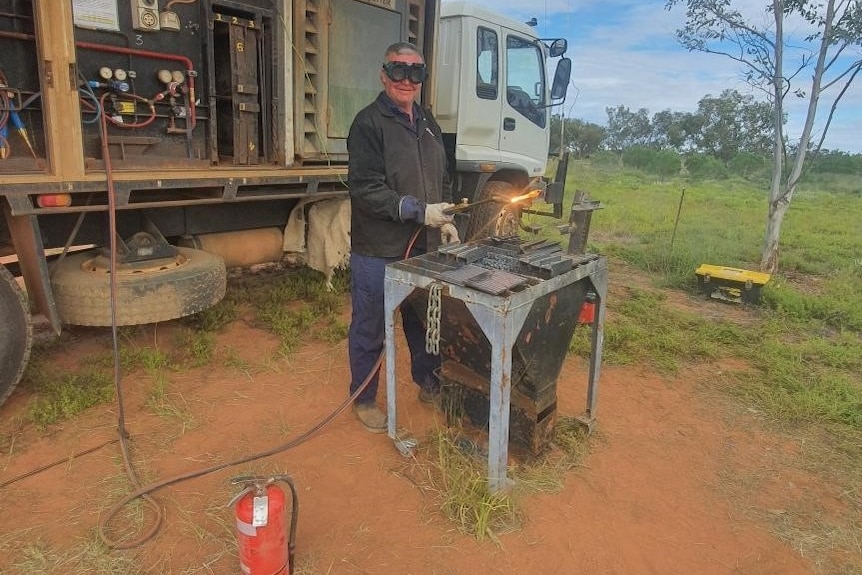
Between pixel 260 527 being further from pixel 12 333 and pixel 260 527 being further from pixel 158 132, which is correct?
pixel 158 132

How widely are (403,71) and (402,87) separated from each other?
0.08m

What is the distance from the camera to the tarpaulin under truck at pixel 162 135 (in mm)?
3217

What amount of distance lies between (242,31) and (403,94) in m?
1.97

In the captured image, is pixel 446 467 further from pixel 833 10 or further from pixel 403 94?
pixel 833 10

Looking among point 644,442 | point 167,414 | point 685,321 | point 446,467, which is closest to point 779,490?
point 644,442

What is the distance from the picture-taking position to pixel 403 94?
3.00 meters

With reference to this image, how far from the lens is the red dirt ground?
7.73ft

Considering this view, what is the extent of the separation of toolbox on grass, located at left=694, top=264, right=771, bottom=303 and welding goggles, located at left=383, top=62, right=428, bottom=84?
4.27 metres

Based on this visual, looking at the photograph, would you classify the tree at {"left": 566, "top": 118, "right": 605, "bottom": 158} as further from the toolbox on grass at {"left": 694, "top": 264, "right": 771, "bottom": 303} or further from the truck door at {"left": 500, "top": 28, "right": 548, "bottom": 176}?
the toolbox on grass at {"left": 694, "top": 264, "right": 771, "bottom": 303}

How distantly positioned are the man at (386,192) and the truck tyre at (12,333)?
5.99 ft

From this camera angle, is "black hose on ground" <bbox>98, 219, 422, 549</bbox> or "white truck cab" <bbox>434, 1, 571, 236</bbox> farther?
"white truck cab" <bbox>434, 1, 571, 236</bbox>

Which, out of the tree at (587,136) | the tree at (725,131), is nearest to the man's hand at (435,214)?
the tree at (725,131)

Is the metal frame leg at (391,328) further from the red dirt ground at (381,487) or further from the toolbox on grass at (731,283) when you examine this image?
the toolbox on grass at (731,283)

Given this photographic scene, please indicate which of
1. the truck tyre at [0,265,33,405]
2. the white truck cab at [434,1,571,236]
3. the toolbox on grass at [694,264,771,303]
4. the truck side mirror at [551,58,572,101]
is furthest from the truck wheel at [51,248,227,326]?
the toolbox on grass at [694,264,771,303]
